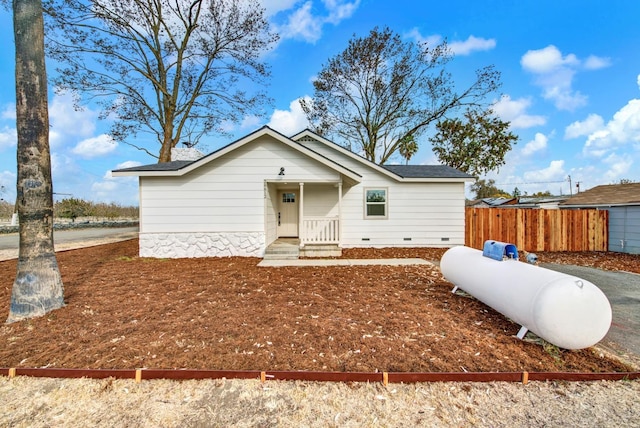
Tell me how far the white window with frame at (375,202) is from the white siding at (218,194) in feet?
10.9

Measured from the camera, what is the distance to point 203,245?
947 cm

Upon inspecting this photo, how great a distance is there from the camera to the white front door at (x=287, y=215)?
11867mm

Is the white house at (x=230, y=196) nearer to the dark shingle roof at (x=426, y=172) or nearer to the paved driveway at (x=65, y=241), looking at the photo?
the dark shingle roof at (x=426, y=172)

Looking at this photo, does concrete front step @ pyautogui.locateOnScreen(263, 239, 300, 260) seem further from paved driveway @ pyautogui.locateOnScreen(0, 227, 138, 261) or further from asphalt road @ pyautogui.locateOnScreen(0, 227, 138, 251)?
asphalt road @ pyautogui.locateOnScreen(0, 227, 138, 251)

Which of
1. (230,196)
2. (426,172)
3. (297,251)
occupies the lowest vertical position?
(297,251)

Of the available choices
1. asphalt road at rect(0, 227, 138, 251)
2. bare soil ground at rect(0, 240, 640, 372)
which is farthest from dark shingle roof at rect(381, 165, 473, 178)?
asphalt road at rect(0, 227, 138, 251)

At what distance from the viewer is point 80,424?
83.7 inches

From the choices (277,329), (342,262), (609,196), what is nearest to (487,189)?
(609,196)

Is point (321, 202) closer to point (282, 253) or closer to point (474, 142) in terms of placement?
point (282, 253)

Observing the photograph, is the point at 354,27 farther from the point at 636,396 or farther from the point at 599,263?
the point at 636,396

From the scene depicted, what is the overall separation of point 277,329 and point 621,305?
602 centimetres

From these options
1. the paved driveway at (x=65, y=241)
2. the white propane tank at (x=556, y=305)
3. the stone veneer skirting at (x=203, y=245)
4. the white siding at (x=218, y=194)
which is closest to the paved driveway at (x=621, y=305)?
the white propane tank at (x=556, y=305)

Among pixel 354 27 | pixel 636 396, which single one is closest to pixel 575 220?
pixel 636 396

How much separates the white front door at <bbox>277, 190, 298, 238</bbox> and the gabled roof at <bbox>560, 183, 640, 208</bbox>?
1288 centimetres
